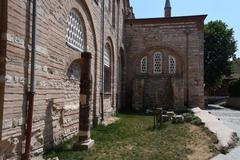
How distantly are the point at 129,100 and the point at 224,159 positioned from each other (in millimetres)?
13961

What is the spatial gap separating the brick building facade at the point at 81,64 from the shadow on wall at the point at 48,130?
0.07ft

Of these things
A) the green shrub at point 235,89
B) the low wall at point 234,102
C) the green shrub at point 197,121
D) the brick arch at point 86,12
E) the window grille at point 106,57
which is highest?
the brick arch at point 86,12

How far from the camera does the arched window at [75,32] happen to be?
9297 millimetres

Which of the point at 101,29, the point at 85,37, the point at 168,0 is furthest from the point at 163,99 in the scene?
the point at 168,0

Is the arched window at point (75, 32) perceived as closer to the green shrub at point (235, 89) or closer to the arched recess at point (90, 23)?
the arched recess at point (90, 23)

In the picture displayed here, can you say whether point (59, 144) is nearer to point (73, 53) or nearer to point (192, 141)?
point (73, 53)

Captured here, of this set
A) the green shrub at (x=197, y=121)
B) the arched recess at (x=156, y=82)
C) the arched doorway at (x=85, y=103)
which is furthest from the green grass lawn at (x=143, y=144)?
the arched recess at (x=156, y=82)

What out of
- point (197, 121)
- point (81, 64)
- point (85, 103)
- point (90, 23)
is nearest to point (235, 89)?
point (197, 121)

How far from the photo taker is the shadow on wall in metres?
7.29

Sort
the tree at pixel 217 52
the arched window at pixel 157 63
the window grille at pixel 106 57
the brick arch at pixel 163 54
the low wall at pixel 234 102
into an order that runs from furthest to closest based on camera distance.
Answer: the tree at pixel 217 52 < the low wall at pixel 234 102 < the arched window at pixel 157 63 < the brick arch at pixel 163 54 < the window grille at pixel 106 57

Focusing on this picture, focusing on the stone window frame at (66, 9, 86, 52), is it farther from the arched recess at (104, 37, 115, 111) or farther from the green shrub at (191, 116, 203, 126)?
the green shrub at (191, 116, 203, 126)

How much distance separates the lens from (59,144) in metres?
8.17

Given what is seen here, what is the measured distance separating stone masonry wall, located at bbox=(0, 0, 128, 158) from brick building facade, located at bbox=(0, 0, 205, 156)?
0.6 inches

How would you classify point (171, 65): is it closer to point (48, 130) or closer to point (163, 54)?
point (163, 54)
